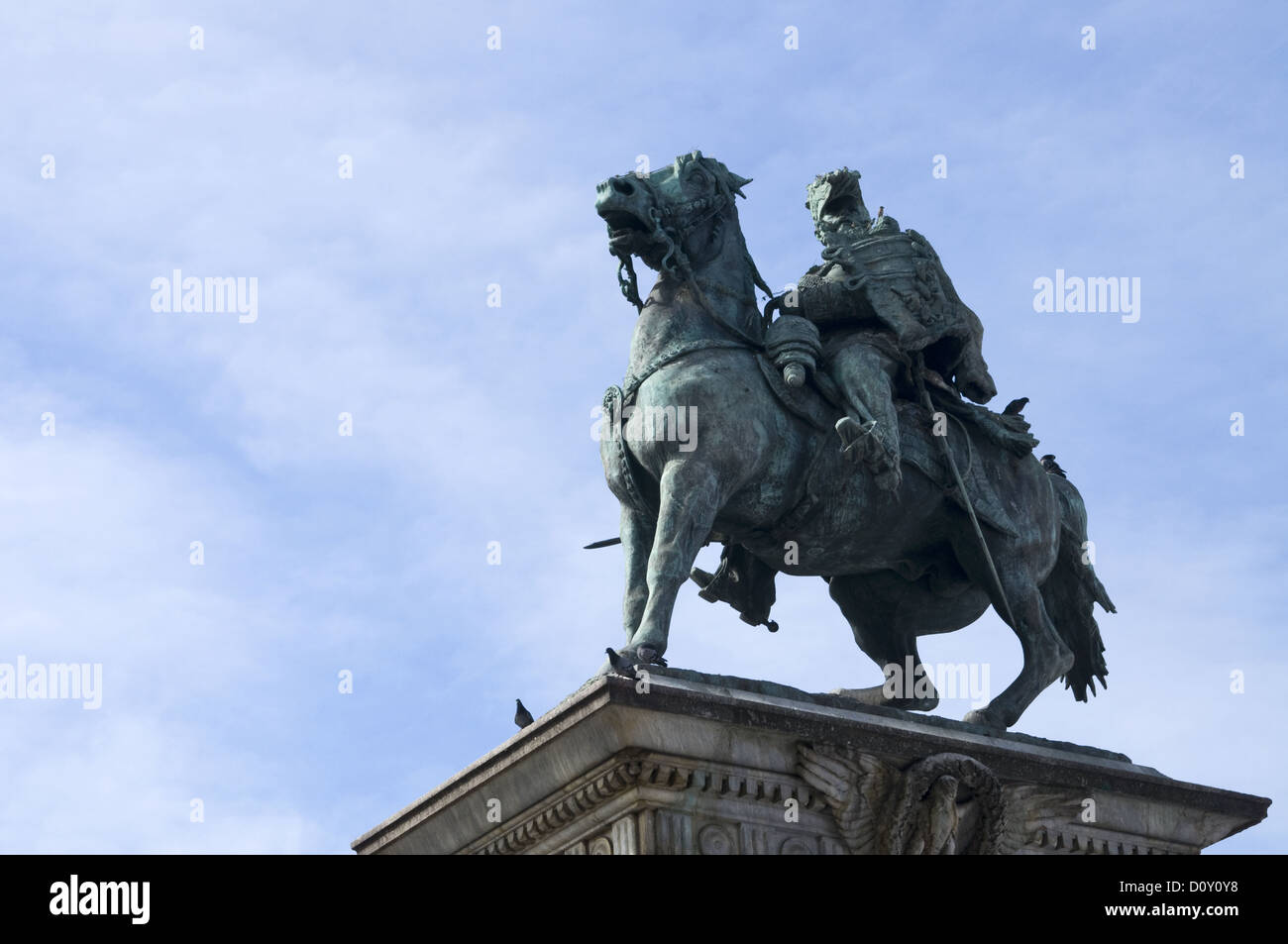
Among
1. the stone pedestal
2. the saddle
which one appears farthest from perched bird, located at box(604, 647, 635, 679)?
the saddle

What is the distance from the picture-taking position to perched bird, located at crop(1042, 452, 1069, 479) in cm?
1872

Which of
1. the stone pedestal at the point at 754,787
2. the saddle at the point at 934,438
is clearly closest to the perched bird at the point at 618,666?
the stone pedestal at the point at 754,787

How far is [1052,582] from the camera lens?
60.0 ft

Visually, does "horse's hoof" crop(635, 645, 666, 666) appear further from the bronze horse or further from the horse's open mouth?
the horse's open mouth

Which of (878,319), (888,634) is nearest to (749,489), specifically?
(878,319)

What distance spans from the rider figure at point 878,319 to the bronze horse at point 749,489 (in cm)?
29

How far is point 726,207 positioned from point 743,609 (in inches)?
104

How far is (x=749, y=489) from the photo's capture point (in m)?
16.5

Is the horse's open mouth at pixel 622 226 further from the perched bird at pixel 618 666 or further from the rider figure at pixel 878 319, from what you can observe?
the perched bird at pixel 618 666

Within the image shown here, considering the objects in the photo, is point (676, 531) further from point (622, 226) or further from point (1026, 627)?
point (1026, 627)

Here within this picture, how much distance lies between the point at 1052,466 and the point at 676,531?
12.7 ft
